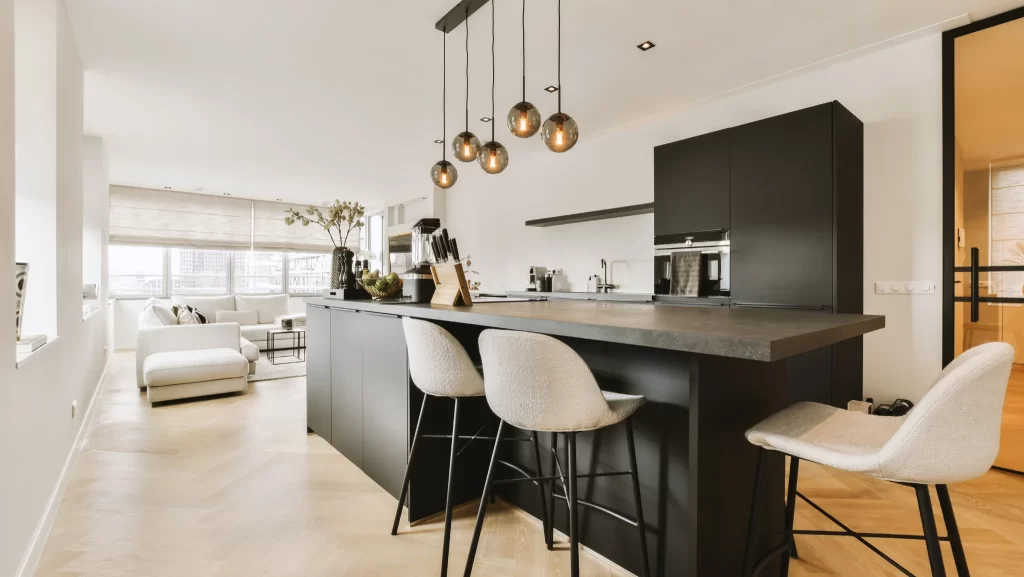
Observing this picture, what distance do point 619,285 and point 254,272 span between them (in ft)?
23.5

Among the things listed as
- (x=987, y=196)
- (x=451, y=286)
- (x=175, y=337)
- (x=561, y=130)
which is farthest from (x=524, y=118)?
(x=175, y=337)

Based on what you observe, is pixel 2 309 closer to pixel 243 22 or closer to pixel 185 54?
pixel 243 22

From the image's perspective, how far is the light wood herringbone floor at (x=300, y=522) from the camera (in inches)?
69.3

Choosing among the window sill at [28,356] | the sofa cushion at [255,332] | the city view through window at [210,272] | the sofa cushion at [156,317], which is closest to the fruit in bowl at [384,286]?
the window sill at [28,356]

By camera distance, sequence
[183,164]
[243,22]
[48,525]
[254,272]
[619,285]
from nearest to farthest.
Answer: [48,525]
[243,22]
[619,285]
[183,164]
[254,272]

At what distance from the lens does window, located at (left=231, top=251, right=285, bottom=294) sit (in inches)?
342

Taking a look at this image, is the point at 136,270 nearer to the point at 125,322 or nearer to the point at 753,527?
the point at 125,322

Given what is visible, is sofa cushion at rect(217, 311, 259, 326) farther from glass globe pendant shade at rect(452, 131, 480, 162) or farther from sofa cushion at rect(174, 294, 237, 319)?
glass globe pendant shade at rect(452, 131, 480, 162)

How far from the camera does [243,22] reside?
278cm

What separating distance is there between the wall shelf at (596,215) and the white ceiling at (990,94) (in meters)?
2.07

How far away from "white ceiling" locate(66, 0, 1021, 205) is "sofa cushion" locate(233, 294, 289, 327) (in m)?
2.79

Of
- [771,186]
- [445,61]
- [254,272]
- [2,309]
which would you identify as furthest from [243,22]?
[254,272]

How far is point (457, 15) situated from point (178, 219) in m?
7.30

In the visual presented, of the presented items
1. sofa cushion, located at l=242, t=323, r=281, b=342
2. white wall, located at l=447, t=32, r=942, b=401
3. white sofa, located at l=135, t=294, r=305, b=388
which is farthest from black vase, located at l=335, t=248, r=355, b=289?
sofa cushion, located at l=242, t=323, r=281, b=342
